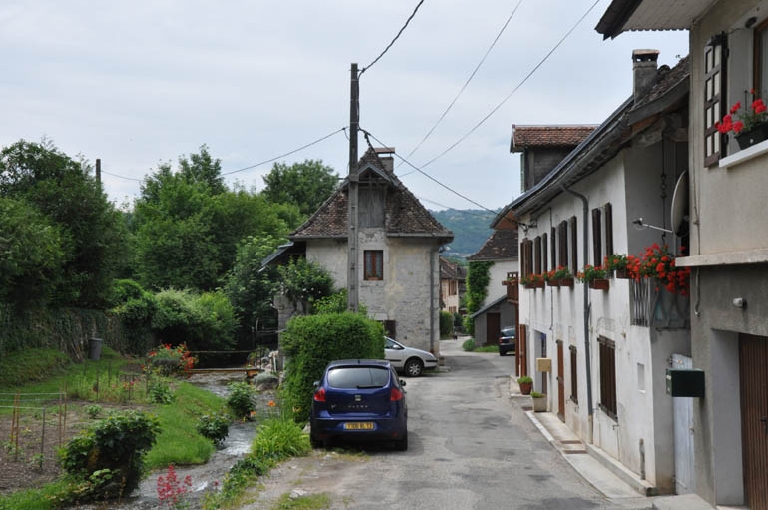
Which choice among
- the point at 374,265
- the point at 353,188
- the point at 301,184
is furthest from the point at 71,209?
the point at 301,184

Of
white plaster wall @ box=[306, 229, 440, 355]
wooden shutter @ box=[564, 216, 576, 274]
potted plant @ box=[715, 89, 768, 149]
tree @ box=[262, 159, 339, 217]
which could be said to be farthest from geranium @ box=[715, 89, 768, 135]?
tree @ box=[262, 159, 339, 217]

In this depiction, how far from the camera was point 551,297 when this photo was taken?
783 inches

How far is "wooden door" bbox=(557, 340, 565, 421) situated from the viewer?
18.8m

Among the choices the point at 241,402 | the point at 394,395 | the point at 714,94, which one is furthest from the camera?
the point at 241,402

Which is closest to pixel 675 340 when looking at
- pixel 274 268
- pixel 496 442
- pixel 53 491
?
pixel 496 442

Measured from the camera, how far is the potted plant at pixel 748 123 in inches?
274

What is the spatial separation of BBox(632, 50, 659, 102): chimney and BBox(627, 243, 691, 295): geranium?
4462mm

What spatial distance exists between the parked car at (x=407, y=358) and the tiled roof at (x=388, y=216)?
5049 mm

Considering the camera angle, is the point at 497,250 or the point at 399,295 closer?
the point at 399,295

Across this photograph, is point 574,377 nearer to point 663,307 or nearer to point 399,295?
point 663,307

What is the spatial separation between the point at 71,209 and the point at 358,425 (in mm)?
20262

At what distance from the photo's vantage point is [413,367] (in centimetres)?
3155

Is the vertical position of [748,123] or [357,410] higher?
[748,123]

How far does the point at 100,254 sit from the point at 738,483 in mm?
27270
